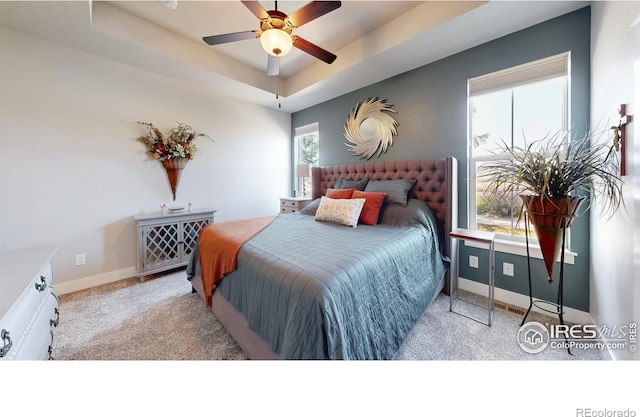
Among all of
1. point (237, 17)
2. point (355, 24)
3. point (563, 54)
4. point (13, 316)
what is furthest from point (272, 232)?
point (563, 54)

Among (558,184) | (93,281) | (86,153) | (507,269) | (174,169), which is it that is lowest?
(93,281)

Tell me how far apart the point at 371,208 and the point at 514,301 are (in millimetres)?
1666

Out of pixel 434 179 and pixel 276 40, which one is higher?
pixel 276 40

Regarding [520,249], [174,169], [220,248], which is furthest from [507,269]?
[174,169]

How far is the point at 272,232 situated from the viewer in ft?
6.65

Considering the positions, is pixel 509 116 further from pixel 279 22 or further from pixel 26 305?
pixel 26 305

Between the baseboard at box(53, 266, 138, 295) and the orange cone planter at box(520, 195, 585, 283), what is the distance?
4.25 m

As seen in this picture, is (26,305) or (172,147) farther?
(172,147)

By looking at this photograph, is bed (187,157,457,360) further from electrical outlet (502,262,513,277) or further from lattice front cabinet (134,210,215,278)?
lattice front cabinet (134,210,215,278)

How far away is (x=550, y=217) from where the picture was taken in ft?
4.90

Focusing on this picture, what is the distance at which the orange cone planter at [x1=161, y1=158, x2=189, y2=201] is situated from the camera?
10.2 ft

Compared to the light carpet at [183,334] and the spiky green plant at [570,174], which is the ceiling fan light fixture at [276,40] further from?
the light carpet at [183,334]

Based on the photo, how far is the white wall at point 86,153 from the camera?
87.8 inches
